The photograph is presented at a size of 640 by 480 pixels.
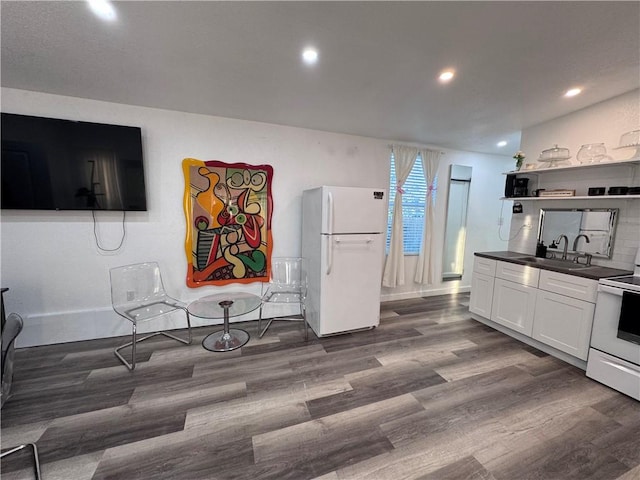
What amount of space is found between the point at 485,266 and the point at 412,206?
4.37 ft

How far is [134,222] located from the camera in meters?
2.71

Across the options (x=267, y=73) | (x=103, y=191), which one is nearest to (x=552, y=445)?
(x=267, y=73)

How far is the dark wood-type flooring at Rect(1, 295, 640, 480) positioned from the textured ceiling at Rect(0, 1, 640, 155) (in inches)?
98.8

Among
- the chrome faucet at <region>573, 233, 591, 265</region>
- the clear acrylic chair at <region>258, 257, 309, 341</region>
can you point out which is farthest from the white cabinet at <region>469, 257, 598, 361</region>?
the clear acrylic chair at <region>258, 257, 309, 341</region>

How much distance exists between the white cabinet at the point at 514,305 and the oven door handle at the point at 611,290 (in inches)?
20.9

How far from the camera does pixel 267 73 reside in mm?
2006

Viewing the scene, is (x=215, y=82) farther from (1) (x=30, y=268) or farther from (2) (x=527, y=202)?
(2) (x=527, y=202)

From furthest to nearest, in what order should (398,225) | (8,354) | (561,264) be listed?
(398,225) < (561,264) < (8,354)

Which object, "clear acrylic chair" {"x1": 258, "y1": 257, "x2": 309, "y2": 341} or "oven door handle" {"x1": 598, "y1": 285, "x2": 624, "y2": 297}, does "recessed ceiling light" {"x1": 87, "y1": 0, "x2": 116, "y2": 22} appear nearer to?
"clear acrylic chair" {"x1": 258, "y1": 257, "x2": 309, "y2": 341}

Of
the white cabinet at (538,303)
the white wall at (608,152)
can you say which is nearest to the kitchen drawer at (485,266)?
the white cabinet at (538,303)

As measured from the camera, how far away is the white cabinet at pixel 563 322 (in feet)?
7.29

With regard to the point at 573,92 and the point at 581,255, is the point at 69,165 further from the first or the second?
the point at 581,255

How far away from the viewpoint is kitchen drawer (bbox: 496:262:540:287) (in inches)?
103

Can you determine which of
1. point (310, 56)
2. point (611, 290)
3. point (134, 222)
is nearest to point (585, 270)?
point (611, 290)
